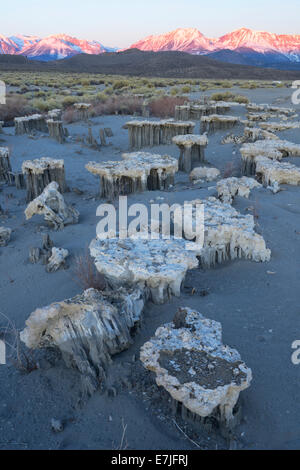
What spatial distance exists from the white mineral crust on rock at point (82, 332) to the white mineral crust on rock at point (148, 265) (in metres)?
0.49

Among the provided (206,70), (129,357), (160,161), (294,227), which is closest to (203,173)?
(160,161)

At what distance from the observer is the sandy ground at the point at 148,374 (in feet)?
6.81

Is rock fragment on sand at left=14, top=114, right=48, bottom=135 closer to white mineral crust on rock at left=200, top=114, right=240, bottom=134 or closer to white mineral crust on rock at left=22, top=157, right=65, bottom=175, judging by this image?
white mineral crust on rock at left=200, top=114, right=240, bottom=134

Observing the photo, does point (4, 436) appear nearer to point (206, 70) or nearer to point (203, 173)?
point (203, 173)

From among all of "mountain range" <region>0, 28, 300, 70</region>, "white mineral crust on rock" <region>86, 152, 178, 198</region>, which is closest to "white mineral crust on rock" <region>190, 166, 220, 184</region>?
"white mineral crust on rock" <region>86, 152, 178, 198</region>

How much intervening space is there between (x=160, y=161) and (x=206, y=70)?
50.1 meters

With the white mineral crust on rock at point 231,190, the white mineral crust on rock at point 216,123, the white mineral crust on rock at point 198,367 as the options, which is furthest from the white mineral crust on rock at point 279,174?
the white mineral crust on rock at point 216,123

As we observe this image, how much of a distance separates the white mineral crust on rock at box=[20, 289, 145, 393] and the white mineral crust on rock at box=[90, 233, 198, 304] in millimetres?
488

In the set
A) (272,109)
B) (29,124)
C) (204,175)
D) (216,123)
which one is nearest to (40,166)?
(204,175)

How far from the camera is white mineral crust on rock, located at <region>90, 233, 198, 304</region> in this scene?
3.09m

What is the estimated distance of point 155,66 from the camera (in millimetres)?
63562

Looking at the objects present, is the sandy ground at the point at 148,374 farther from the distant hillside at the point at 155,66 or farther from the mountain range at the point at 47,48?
the mountain range at the point at 47,48

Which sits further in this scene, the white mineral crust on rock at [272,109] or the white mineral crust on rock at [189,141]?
the white mineral crust on rock at [272,109]

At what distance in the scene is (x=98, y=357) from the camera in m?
2.51
